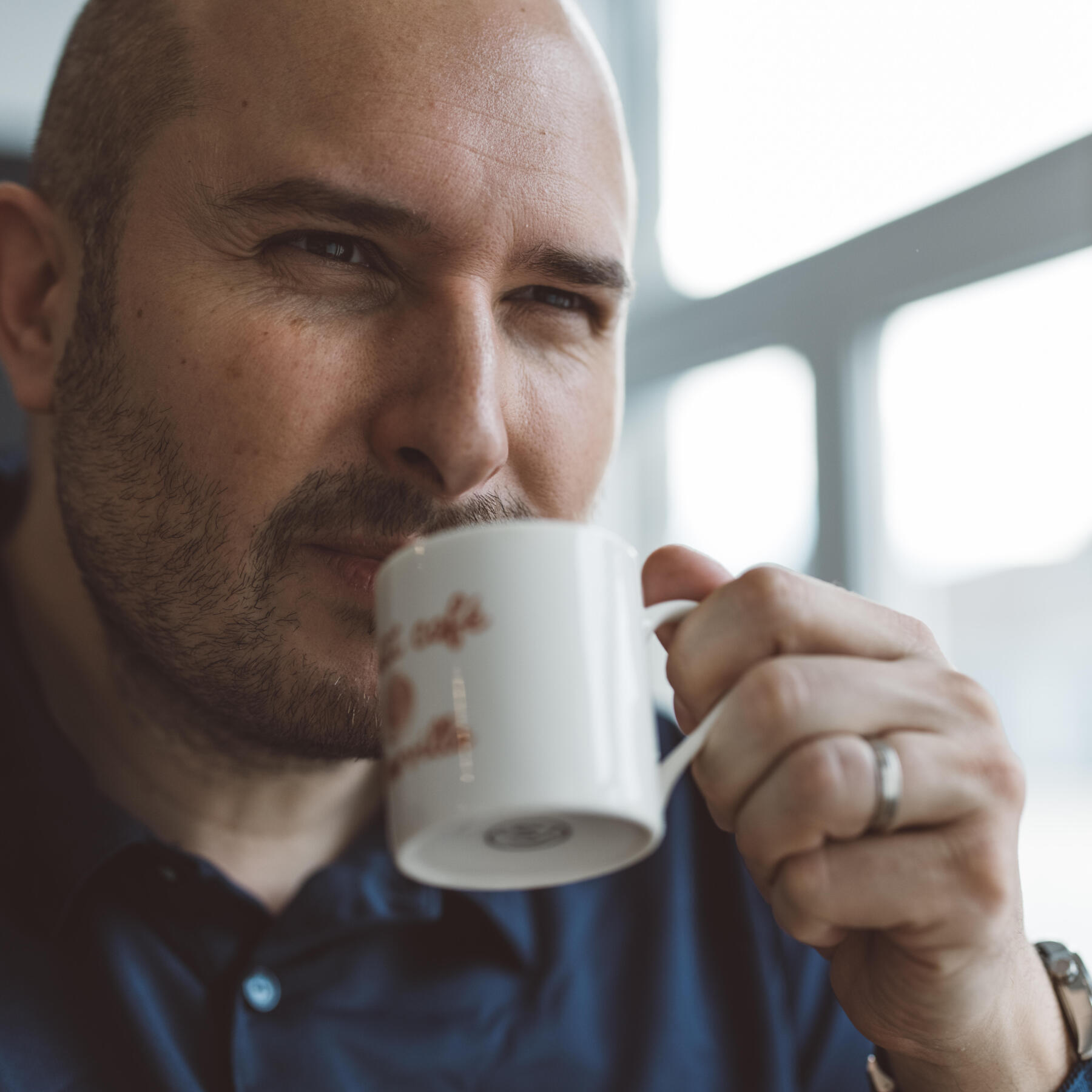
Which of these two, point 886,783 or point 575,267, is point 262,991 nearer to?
point 886,783

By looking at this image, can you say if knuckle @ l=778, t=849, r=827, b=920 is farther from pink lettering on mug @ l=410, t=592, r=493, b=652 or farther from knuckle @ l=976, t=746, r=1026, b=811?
pink lettering on mug @ l=410, t=592, r=493, b=652

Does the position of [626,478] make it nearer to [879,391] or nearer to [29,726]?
[879,391]

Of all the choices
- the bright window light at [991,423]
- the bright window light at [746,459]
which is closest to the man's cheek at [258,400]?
the bright window light at [991,423]

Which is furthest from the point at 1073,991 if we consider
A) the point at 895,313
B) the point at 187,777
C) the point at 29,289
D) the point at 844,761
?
the point at 895,313

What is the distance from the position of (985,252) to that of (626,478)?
1.45 metres

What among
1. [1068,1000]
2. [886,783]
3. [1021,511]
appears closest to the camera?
[886,783]

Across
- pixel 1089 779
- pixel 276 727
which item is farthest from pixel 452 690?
pixel 1089 779

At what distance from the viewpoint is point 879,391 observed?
2225mm

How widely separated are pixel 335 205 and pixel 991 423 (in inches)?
56.5

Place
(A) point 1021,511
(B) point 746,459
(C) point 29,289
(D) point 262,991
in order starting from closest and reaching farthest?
(D) point 262,991
(C) point 29,289
(A) point 1021,511
(B) point 746,459

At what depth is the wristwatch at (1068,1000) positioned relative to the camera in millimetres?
931

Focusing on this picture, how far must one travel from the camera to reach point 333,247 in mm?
1064

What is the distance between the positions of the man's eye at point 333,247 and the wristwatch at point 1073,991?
0.93m

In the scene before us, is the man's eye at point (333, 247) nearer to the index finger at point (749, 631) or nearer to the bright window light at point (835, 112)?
the index finger at point (749, 631)
